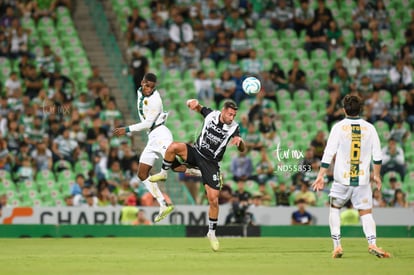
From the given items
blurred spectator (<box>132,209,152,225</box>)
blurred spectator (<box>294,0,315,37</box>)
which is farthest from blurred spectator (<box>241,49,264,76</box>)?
blurred spectator (<box>132,209,152,225</box>)

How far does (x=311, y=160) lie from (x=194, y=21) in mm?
7984

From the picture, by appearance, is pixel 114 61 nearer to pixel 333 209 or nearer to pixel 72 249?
pixel 72 249

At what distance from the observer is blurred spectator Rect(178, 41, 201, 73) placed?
29.6 metres

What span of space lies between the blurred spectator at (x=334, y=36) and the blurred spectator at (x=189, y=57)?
4.02 meters

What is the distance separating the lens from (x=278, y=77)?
29.0 m

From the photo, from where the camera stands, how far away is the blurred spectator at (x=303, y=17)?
102 feet

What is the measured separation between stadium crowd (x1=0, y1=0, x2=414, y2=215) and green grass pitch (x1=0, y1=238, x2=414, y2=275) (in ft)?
15.4

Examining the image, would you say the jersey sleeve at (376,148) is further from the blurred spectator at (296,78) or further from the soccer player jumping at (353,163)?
the blurred spectator at (296,78)

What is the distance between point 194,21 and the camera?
1217 inches

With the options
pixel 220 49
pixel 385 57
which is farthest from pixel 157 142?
pixel 385 57

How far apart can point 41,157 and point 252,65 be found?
6769 millimetres

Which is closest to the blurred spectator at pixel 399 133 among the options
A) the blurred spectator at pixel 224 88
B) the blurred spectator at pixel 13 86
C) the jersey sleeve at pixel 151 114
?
the blurred spectator at pixel 224 88

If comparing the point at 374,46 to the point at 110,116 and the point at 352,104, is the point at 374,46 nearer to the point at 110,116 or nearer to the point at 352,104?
the point at 110,116

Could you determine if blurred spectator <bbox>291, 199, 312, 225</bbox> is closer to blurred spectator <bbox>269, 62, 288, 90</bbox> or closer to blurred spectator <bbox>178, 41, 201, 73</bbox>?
blurred spectator <bbox>269, 62, 288, 90</bbox>
